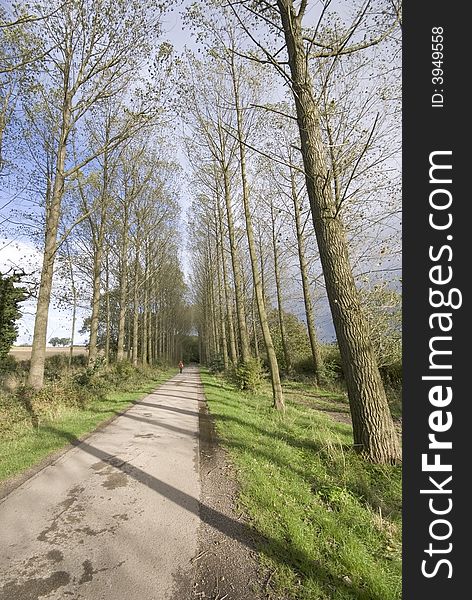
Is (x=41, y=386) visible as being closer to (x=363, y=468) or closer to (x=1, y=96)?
(x=363, y=468)

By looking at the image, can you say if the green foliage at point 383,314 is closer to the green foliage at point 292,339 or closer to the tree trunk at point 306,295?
the tree trunk at point 306,295

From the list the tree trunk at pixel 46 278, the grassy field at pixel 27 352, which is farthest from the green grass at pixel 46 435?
the grassy field at pixel 27 352

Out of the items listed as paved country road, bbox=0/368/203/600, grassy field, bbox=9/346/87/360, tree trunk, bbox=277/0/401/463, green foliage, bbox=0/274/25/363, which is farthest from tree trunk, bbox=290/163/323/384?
grassy field, bbox=9/346/87/360

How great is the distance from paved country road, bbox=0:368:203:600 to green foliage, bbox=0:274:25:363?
1574cm

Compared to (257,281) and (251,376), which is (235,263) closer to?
(257,281)

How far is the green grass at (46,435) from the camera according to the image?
16.4ft

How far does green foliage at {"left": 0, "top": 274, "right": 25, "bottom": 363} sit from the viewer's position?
1755 cm

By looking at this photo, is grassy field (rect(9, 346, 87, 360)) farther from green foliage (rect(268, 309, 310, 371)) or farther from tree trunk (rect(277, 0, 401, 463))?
tree trunk (rect(277, 0, 401, 463))

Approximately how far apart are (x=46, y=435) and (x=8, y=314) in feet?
48.5

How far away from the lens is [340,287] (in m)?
4.86

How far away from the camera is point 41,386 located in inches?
387

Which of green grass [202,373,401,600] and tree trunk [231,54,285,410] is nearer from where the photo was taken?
green grass [202,373,401,600]

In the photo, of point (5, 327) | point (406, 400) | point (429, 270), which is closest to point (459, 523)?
point (406, 400)

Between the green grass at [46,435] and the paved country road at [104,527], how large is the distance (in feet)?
1.50
